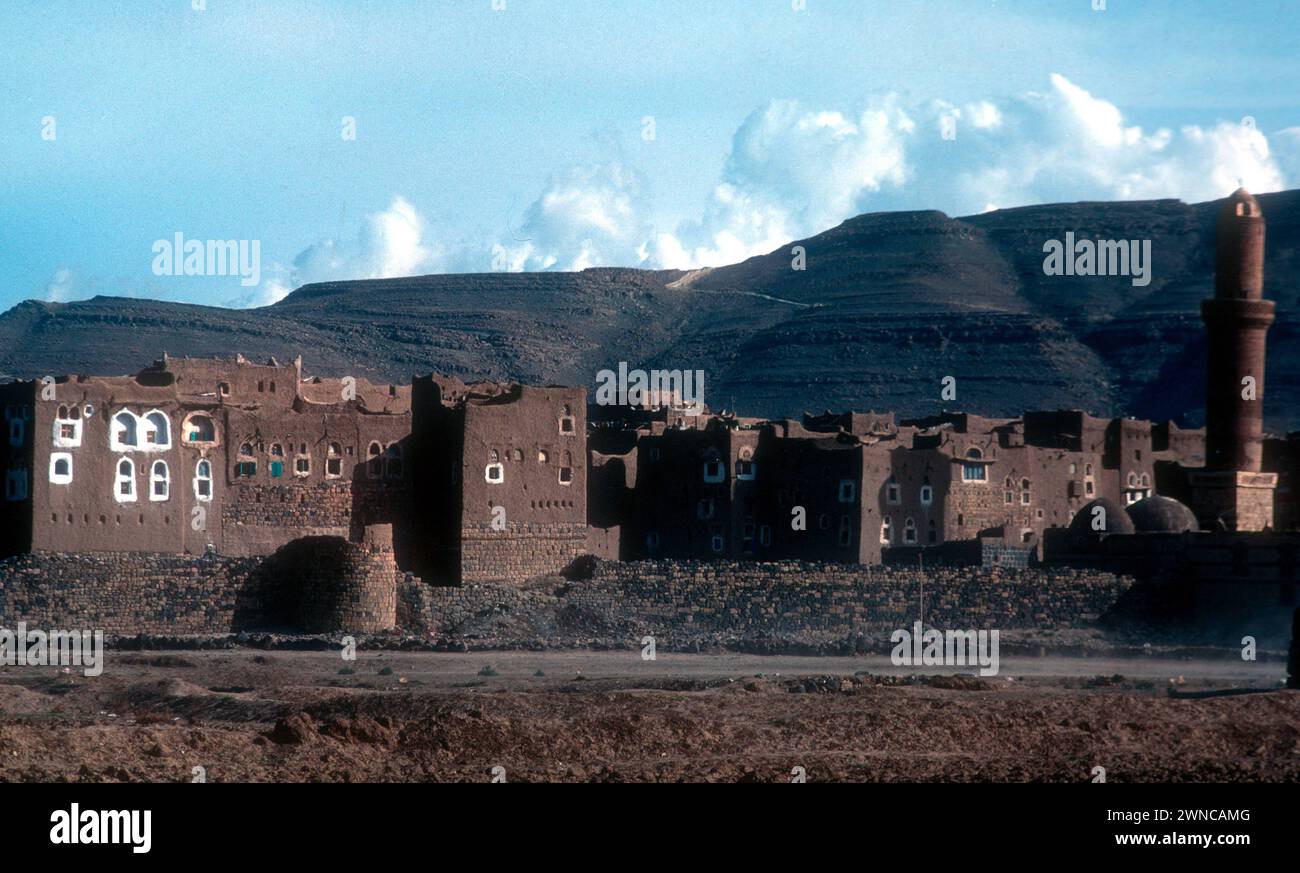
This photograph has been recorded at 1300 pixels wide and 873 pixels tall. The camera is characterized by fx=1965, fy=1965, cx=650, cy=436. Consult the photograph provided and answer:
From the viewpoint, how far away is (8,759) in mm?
25047

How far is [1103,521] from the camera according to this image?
197ft

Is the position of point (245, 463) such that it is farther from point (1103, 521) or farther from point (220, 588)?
point (1103, 521)

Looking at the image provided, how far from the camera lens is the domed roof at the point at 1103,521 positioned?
195 ft

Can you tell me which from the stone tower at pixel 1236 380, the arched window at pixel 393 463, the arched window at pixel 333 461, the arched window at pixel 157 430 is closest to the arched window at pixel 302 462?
the arched window at pixel 333 461

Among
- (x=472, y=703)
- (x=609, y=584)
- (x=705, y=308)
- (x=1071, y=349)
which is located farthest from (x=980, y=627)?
(x=705, y=308)

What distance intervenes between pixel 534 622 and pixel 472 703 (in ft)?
58.0

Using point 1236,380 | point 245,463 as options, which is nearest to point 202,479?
point 245,463

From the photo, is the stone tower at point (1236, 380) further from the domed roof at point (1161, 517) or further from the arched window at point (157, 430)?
the arched window at point (157, 430)

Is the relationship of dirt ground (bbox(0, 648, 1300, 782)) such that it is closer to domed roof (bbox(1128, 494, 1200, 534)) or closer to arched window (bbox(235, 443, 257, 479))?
arched window (bbox(235, 443, 257, 479))

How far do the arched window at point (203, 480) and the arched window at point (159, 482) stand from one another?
1473 mm

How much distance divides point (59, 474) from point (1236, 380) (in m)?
38.7

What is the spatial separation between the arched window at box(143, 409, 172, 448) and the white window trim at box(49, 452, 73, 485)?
214 centimetres
